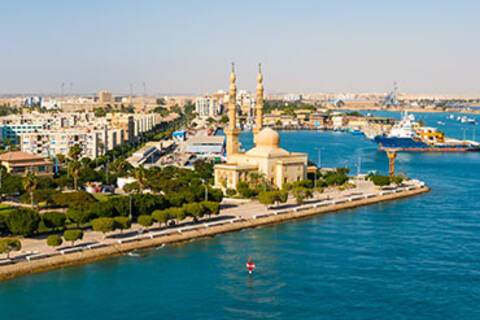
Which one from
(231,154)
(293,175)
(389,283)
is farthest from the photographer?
(231,154)

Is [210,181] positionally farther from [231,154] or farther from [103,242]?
[103,242]

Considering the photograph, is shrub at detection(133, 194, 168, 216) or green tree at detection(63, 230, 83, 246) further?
shrub at detection(133, 194, 168, 216)

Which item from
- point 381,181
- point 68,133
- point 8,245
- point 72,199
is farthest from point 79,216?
point 68,133

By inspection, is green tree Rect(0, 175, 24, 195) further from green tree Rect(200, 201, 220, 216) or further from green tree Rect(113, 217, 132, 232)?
green tree Rect(200, 201, 220, 216)

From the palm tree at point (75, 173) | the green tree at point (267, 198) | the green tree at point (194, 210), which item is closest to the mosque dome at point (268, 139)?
the green tree at point (267, 198)

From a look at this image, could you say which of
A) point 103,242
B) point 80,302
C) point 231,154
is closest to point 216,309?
point 80,302

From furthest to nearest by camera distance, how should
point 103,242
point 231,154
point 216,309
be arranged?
point 231,154 < point 103,242 < point 216,309

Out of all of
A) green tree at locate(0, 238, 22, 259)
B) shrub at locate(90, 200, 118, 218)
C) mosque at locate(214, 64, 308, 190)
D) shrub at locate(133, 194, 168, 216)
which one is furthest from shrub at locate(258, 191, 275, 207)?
green tree at locate(0, 238, 22, 259)

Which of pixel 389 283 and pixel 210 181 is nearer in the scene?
pixel 389 283
